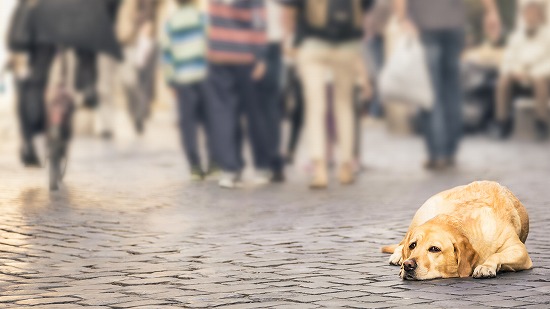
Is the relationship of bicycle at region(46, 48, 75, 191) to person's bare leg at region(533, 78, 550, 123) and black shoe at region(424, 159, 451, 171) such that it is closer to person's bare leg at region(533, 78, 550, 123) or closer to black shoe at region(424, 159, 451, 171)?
black shoe at region(424, 159, 451, 171)

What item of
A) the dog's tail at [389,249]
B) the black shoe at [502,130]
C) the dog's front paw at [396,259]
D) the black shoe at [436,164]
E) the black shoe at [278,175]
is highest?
the dog's front paw at [396,259]

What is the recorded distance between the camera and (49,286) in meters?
6.99

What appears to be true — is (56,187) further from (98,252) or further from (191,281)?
(191,281)

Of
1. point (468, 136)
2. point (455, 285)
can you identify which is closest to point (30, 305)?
point (455, 285)

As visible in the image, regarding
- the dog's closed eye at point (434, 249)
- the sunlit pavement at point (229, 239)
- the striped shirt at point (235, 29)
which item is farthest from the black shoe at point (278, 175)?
the dog's closed eye at point (434, 249)

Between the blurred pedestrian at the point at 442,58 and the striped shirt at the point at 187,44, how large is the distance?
1976 mm

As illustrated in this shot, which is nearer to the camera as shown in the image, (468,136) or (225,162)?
(225,162)

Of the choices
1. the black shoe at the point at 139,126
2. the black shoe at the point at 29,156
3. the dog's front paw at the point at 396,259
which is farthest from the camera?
the black shoe at the point at 139,126

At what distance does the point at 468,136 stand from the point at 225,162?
27.3 ft

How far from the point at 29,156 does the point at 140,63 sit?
28.9ft

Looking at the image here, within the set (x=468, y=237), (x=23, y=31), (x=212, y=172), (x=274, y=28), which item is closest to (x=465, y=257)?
(x=468, y=237)

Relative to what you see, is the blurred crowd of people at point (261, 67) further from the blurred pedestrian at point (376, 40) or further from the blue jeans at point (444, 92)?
the blurred pedestrian at point (376, 40)

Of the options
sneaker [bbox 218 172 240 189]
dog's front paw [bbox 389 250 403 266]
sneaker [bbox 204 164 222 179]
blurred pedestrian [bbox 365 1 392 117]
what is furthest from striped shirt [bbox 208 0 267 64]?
blurred pedestrian [bbox 365 1 392 117]

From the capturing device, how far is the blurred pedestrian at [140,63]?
20.7 meters
